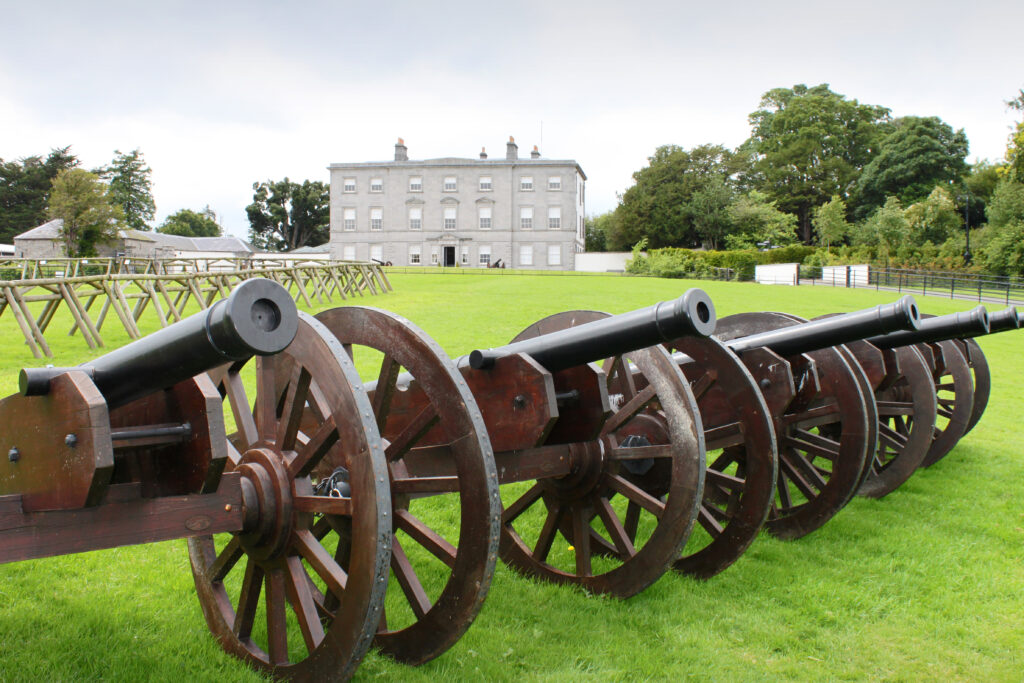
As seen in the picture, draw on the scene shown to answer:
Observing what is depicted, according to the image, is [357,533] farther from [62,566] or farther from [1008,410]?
[1008,410]

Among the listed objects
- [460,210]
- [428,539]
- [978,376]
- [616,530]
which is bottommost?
[616,530]

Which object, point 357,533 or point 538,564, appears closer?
point 357,533

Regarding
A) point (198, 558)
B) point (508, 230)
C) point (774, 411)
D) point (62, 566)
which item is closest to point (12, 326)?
point (62, 566)

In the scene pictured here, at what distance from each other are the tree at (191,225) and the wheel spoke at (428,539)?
4226 inches

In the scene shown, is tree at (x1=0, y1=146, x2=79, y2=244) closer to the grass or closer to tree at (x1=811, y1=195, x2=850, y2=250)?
tree at (x1=811, y1=195, x2=850, y2=250)

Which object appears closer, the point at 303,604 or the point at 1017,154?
the point at 303,604

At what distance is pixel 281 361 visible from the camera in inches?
131

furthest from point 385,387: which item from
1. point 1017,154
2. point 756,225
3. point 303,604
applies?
point 756,225

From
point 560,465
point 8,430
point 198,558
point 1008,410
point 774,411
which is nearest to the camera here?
point 8,430

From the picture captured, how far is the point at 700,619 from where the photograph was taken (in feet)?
13.8

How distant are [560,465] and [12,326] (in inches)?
582

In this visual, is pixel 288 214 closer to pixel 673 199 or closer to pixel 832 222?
pixel 673 199

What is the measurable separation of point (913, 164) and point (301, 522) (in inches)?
2876

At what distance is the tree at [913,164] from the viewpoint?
215ft
